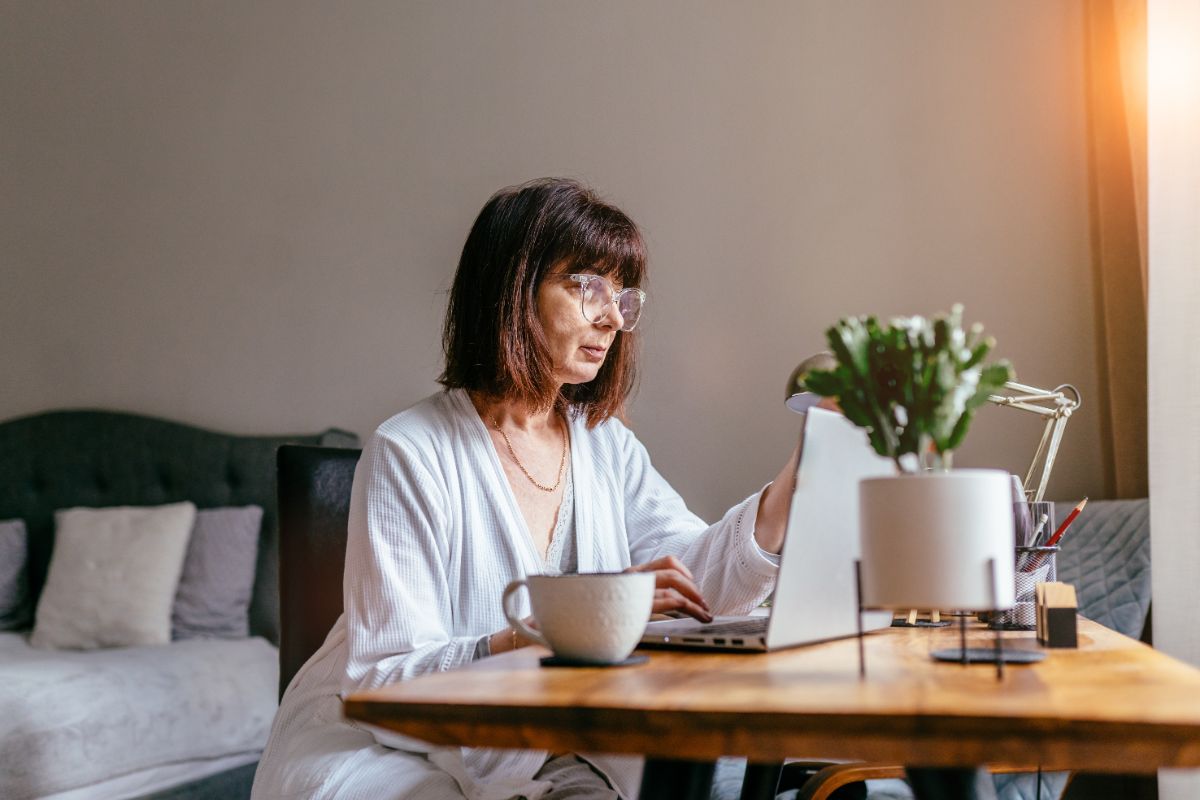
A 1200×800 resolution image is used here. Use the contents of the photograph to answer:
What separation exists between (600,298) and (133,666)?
1.75 m

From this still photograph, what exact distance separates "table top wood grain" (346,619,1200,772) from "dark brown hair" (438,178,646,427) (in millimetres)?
800

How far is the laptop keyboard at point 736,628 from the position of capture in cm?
102

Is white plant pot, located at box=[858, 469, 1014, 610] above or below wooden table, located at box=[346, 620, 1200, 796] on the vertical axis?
above

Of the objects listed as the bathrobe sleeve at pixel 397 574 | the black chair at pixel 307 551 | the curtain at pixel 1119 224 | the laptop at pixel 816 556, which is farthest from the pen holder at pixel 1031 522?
the curtain at pixel 1119 224

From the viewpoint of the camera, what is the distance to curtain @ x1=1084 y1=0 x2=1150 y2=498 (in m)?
2.35

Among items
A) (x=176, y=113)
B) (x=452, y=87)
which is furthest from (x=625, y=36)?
(x=176, y=113)

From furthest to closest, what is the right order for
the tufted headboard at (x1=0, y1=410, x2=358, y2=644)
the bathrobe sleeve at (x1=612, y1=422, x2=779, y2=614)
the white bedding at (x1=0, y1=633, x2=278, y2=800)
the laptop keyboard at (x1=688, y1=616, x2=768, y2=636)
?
the tufted headboard at (x1=0, y1=410, x2=358, y2=644), the white bedding at (x1=0, y1=633, x2=278, y2=800), the bathrobe sleeve at (x1=612, y1=422, x2=779, y2=614), the laptop keyboard at (x1=688, y1=616, x2=768, y2=636)

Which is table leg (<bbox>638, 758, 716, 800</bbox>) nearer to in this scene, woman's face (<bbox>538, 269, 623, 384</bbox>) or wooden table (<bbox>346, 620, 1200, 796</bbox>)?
wooden table (<bbox>346, 620, 1200, 796</bbox>)

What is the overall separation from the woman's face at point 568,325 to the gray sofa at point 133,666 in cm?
152

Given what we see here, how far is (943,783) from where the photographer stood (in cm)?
84

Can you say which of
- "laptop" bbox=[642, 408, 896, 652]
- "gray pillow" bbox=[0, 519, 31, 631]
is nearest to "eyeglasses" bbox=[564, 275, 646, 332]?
"laptop" bbox=[642, 408, 896, 652]

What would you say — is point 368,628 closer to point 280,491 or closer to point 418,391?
point 280,491

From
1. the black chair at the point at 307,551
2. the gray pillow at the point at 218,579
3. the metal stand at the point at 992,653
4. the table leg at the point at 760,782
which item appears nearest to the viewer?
the metal stand at the point at 992,653

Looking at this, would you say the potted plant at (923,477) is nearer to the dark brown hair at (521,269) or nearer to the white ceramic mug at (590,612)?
the white ceramic mug at (590,612)
